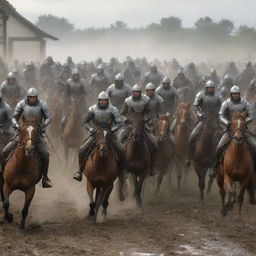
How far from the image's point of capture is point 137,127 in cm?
1566

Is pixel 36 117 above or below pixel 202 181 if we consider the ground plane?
above

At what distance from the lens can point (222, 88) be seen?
3053 centimetres

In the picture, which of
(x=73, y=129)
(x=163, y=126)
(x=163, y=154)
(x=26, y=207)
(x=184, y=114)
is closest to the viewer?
(x=26, y=207)

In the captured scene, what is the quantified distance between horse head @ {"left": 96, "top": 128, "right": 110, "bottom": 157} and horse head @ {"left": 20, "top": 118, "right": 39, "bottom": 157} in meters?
1.37

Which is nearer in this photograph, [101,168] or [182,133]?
[101,168]

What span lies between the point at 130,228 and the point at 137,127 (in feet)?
8.99

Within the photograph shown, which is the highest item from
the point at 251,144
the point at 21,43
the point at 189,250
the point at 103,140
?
the point at 21,43

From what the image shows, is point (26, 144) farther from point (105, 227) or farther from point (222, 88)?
point (222, 88)

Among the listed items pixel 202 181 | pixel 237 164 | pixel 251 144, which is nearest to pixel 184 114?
pixel 202 181

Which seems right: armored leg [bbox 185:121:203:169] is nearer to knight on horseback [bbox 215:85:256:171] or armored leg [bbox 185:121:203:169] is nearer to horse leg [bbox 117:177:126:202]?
knight on horseback [bbox 215:85:256:171]

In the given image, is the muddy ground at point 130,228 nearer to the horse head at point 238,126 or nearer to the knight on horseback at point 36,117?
the knight on horseback at point 36,117

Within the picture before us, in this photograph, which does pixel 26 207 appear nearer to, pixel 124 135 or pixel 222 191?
pixel 124 135

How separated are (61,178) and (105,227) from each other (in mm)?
6162

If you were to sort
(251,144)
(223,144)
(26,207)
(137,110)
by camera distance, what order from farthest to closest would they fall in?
(137,110), (223,144), (251,144), (26,207)
